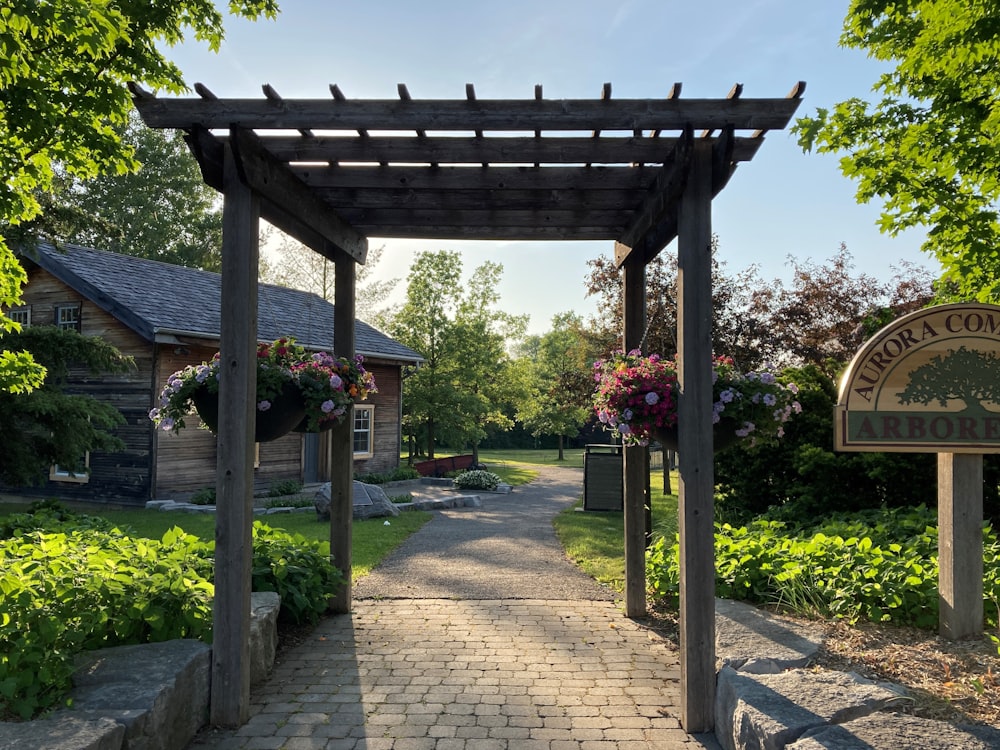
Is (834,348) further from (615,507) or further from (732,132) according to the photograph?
(732,132)

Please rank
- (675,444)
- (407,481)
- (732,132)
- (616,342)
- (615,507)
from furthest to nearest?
(407,481) → (616,342) → (615,507) → (675,444) → (732,132)

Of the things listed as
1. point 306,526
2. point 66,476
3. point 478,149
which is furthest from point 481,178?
point 66,476

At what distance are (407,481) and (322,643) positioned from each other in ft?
44.4

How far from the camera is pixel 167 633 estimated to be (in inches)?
148

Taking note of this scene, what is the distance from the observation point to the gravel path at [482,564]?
21.2 feet

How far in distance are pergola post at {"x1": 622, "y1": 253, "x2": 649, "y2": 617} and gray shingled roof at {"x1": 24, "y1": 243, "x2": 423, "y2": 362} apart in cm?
718

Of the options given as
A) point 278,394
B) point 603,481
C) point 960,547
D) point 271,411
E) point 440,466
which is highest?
point 278,394

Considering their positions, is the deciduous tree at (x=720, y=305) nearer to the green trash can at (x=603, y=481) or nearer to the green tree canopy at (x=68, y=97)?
the green trash can at (x=603, y=481)

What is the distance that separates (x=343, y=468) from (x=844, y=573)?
3.85m

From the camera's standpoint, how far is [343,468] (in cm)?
570

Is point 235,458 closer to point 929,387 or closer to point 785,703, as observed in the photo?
point 785,703

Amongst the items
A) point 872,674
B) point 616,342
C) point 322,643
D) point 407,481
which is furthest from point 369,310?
point 872,674

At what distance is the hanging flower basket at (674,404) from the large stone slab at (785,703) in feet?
4.40

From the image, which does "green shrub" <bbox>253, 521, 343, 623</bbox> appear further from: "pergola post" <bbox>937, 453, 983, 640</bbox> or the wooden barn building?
the wooden barn building
